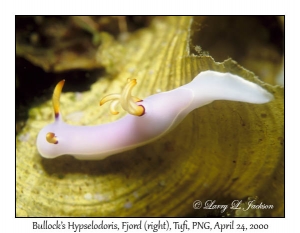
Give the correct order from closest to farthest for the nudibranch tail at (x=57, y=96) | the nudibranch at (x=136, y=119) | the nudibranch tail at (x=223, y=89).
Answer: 1. the nudibranch tail at (x=223, y=89)
2. the nudibranch at (x=136, y=119)
3. the nudibranch tail at (x=57, y=96)

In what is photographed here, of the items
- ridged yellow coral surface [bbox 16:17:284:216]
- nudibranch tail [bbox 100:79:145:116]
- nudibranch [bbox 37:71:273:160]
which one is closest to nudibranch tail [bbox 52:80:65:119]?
nudibranch [bbox 37:71:273:160]

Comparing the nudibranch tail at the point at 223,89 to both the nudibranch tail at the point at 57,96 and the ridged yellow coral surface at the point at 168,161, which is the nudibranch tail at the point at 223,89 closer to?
the ridged yellow coral surface at the point at 168,161

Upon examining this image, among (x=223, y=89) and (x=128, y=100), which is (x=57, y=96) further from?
(x=223, y=89)

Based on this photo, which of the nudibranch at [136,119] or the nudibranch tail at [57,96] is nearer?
the nudibranch at [136,119]

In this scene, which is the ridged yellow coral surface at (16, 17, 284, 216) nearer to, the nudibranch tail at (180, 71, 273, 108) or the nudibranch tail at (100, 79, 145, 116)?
the nudibranch tail at (180, 71, 273, 108)

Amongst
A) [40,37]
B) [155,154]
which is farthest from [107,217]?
[40,37]

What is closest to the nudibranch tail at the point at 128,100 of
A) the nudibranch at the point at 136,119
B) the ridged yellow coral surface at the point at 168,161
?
the nudibranch at the point at 136,119
